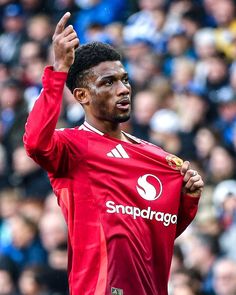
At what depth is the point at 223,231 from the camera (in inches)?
380

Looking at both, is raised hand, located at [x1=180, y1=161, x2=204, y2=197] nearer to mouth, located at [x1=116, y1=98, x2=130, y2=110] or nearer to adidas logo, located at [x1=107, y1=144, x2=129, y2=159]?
adidas logo, located at [x1=107, y1=144, x2=129, y2=159]

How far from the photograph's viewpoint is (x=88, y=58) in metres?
6.25

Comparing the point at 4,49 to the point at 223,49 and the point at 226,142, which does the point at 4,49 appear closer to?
the point at 223,49

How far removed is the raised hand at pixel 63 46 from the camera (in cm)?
584

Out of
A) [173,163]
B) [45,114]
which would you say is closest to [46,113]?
[45,114]

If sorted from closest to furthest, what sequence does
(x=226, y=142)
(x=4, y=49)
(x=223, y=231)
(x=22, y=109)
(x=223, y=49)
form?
(x=223, y=231), (x=226, y=142), (x=223, y=49), (x=22, y=109), (x=4, y=49)

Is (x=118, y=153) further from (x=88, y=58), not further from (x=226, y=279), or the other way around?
(x=226, y=279)

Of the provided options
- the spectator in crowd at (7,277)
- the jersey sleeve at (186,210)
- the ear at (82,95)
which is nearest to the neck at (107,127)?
the ear at (82,95)

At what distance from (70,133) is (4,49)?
29.2 ft

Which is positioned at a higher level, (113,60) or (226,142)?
(113,60)

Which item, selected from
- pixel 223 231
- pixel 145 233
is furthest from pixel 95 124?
pixel 223 231

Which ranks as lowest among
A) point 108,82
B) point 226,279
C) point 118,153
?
point 226,279

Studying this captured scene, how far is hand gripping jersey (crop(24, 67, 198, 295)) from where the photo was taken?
19.8 feet

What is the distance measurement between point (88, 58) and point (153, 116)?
542cm
